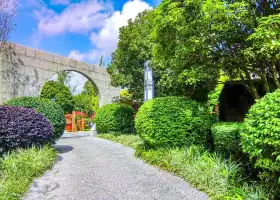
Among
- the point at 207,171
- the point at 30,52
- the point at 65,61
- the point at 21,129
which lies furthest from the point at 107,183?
the point at 65,61

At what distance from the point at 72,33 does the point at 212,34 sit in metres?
10.7

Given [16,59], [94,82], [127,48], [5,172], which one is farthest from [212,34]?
[94,82]

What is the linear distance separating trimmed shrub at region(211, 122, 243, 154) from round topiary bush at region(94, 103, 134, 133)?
672cm

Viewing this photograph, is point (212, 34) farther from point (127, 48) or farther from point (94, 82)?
point (94, 82)

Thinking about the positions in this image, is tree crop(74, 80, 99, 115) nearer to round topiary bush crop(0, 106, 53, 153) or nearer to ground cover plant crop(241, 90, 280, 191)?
round topiary bush crop(0, 106, 53, 153)

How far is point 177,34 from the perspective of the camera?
5984 millimetres

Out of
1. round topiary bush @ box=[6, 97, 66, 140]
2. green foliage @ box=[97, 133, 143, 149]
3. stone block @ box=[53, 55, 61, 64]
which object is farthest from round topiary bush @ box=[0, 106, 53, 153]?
stone block @ box=[53, 55, 61, 64]

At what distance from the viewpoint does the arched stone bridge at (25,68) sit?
376 inches

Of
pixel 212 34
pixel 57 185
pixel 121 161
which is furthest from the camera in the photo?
pixel 121 161

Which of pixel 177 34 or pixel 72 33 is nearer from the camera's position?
pixel 177 34

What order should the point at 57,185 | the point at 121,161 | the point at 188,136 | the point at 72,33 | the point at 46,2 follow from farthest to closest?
the point at 72,33, the point at 46,2, the point at 121,161, the point at 188,136, the point at 57,185

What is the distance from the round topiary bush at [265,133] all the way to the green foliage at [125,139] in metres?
5.15

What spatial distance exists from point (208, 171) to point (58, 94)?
47.0ft

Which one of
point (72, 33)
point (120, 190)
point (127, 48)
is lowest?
point (120, 190)
